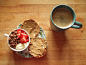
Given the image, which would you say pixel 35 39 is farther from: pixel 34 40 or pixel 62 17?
pixel 62 17

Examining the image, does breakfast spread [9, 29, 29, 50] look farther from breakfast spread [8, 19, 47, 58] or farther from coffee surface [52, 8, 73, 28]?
coffee surface [52, 8, 73, 28]

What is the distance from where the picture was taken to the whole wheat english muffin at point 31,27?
823 millimetres

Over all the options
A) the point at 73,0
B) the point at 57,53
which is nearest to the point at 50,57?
the point at 57,53

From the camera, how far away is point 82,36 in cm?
92

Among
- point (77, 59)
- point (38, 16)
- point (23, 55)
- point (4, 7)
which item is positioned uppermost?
point (4, 7)

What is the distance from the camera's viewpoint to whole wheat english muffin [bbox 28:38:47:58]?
2.71ft

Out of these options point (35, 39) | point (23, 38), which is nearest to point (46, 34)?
point (35, 39)

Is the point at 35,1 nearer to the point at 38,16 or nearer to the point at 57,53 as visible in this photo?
the point at 38,16

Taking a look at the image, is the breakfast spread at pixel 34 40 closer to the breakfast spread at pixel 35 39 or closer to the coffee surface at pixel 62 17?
the breakfast spread at pixel 35 39

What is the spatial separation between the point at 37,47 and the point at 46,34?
17 cm

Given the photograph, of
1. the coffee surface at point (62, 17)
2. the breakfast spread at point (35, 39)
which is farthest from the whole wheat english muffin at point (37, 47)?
the coffee surface at point (62, 17)

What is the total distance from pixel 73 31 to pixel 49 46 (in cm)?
29

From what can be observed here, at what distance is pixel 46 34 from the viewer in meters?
0.91

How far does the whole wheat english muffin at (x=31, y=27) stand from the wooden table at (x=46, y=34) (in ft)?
0.31
